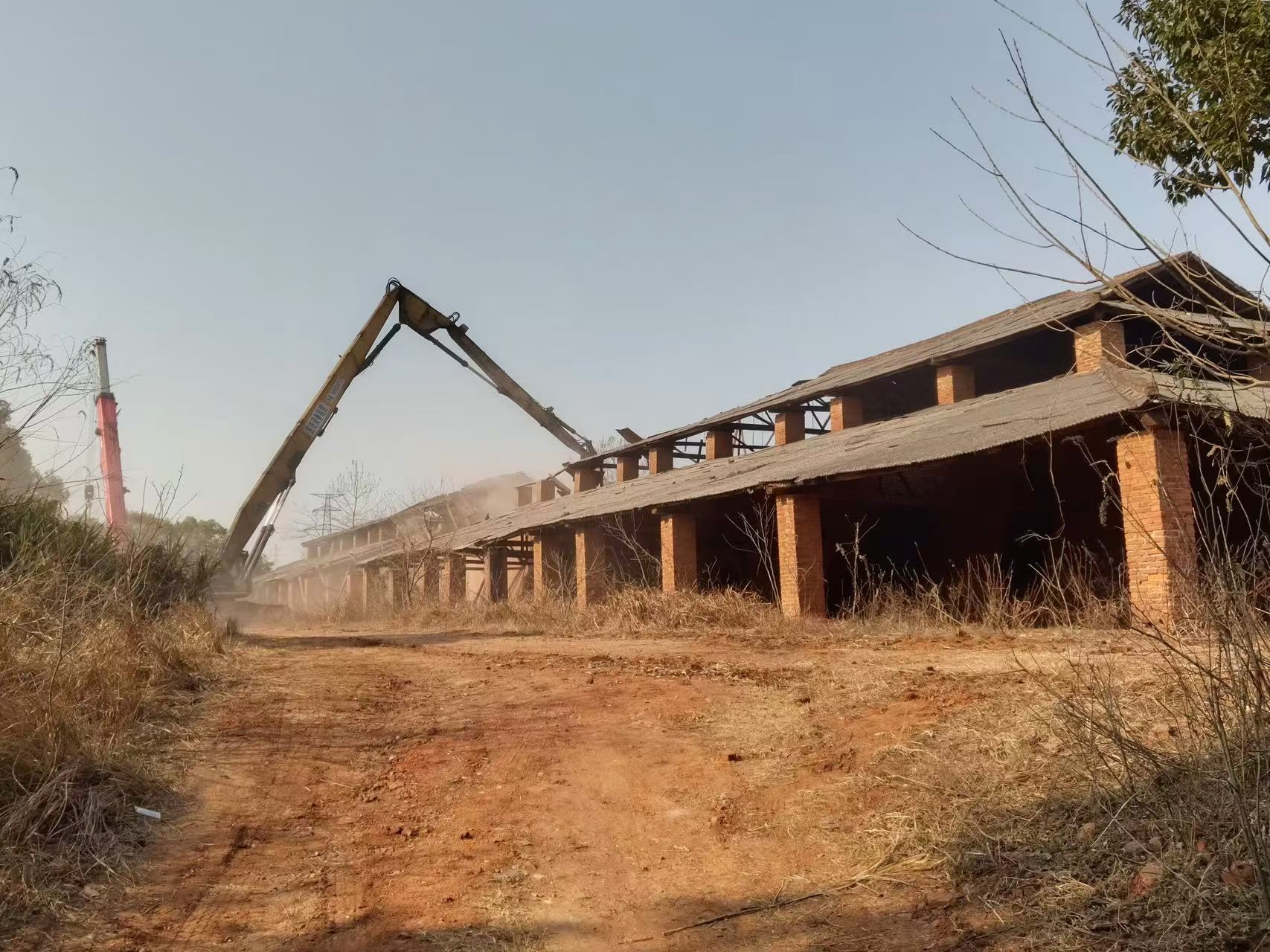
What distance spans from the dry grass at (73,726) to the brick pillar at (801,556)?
27.6 ft

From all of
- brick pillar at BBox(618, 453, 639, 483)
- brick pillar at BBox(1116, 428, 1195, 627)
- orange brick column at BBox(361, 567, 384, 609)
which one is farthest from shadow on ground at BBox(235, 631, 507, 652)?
brick pillar at BBox(618, 453, 639, 483)

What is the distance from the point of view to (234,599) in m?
22.5

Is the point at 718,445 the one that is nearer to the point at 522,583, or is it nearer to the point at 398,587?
the point at 522,583

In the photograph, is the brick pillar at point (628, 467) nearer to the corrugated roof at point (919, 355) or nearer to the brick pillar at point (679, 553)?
the corrugated roof at point (919, 355)

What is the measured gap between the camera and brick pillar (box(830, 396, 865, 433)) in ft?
65.1

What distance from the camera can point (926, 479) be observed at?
1656cm

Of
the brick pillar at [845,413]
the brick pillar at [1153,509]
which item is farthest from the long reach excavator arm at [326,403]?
the brick pillar at [1153,509]

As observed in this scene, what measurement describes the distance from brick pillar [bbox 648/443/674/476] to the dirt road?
16080 mm

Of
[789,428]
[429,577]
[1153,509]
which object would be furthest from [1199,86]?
[429,577]

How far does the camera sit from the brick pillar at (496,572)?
25062 mm

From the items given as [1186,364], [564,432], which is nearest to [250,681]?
[1186,364]

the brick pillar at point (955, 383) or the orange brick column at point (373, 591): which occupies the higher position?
the brick pillar at point (955, 383)

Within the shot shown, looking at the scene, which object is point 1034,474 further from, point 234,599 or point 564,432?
point 234,599

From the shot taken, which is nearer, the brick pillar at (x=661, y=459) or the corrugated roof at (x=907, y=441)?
the corrugated roof at (x=907, y=441)
